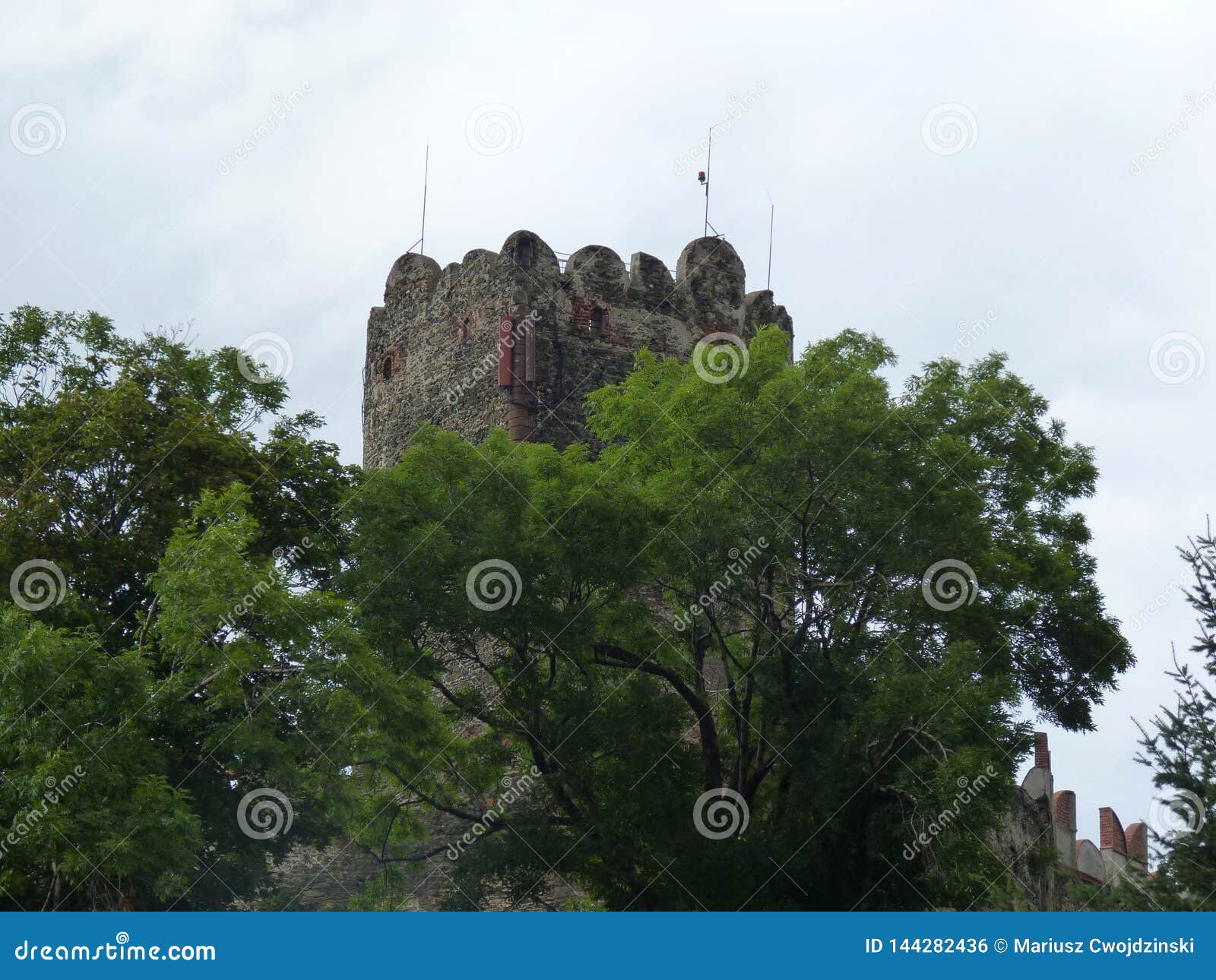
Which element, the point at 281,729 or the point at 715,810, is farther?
the point at 715,810

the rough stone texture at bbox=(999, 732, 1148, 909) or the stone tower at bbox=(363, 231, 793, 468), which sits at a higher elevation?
the stone tower at bbox=(363, 231, 793, 468)

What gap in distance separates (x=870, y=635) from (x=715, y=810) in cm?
282

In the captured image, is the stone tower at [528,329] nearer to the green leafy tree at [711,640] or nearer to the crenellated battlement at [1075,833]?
the green leafy tree at [711,640]

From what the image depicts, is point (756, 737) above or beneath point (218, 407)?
beneath

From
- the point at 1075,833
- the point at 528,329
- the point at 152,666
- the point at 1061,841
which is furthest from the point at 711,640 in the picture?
the point at 1075,833

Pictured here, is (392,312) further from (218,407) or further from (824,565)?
(824,565)

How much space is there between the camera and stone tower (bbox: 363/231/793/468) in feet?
101

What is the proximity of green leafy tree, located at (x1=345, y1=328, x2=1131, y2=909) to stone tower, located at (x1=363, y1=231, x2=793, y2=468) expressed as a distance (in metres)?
6.93

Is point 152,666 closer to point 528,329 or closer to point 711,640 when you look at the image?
point 711,640

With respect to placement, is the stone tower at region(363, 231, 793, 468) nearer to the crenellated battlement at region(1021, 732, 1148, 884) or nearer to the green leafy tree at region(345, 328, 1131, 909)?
the green leafy tree at region(345, 328, 1131, 909)

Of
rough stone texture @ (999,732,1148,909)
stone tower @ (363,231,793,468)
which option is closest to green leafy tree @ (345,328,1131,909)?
rough stone texture @ (999,732,1148,909)

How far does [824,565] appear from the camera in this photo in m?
22.0

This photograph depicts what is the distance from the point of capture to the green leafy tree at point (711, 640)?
66.7 feet

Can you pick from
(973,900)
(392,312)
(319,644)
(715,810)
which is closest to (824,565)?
(715,810)
